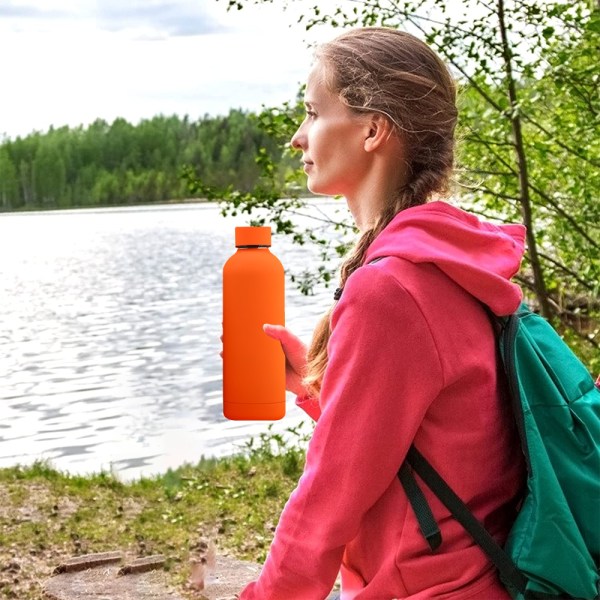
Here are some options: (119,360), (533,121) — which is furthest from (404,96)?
(119,360)

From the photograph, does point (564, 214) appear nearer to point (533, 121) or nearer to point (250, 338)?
point (533, 121)

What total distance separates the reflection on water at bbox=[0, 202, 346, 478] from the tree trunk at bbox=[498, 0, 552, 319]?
1028mm

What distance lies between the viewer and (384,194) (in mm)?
1621

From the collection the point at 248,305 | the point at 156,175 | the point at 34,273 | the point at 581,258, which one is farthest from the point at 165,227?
the point at 248,305

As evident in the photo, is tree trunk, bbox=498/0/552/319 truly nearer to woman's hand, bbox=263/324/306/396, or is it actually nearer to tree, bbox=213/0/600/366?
tree, bbox=213/0/600/366

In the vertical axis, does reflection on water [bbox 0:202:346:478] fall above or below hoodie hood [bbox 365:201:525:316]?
below

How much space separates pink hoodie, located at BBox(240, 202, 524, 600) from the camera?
1.40 metres

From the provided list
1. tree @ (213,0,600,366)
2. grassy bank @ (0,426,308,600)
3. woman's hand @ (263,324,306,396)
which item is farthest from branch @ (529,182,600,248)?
woman's hand @ (263,324,306,396)

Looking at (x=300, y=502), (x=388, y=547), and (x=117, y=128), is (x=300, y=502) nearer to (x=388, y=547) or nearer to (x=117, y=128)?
(x=388, y=547)

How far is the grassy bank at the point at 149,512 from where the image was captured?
5.13 metres

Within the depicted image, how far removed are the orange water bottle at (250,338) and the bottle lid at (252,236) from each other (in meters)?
0.03

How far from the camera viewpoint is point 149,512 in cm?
598

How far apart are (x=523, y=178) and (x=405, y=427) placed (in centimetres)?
421

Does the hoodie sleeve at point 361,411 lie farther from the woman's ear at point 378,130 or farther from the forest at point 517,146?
the forest at point 517,146
